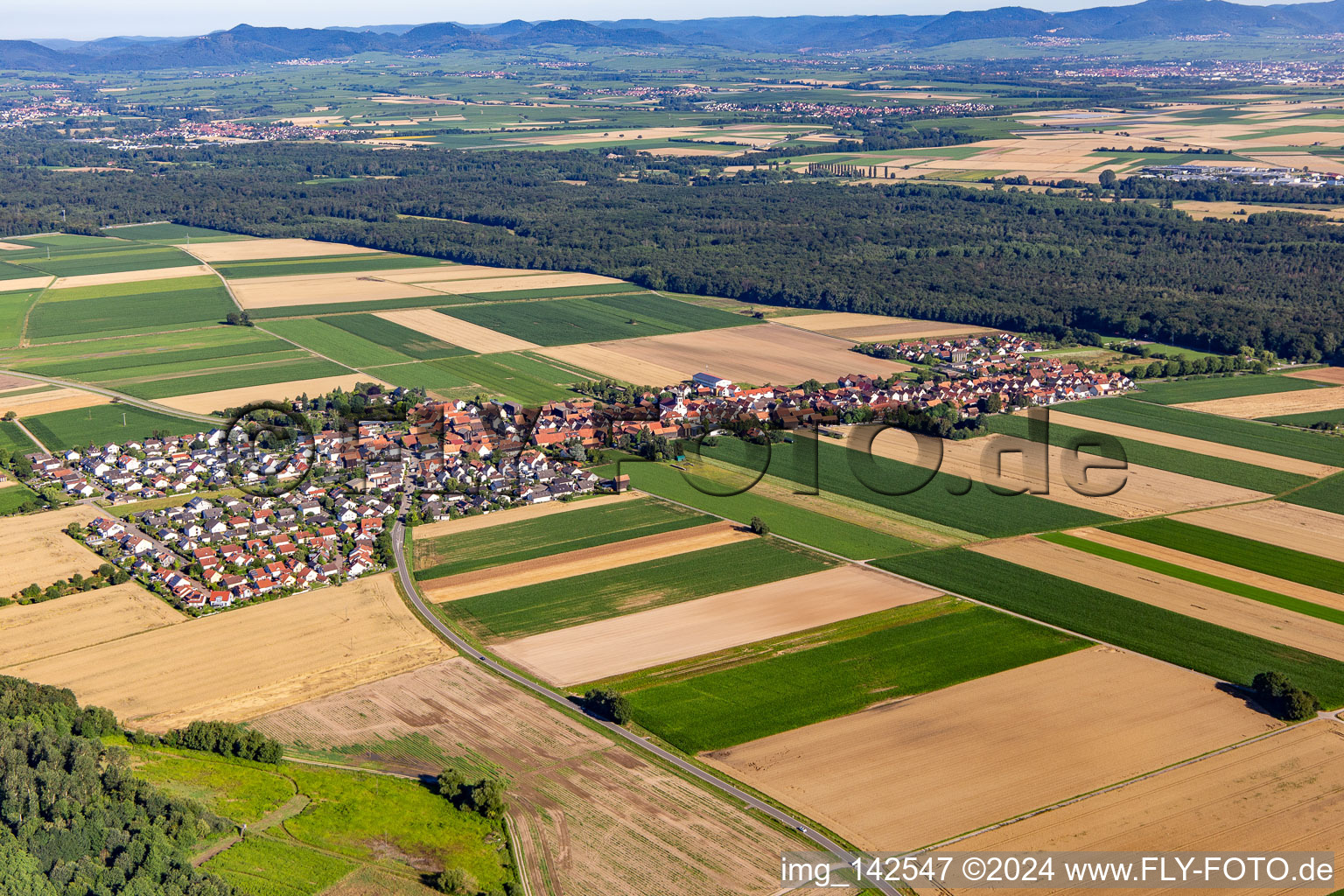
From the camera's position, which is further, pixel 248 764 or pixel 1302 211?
pixel 1302 211

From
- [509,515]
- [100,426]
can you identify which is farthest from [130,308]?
[509,515]

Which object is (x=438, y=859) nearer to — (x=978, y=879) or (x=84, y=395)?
(x=978, y=879)

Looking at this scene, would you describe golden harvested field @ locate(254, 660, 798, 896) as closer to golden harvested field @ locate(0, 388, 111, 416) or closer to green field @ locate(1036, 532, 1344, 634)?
green field @ locate(1036, 532, 1344, 634)

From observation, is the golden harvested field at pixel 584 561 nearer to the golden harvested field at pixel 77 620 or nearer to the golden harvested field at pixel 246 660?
the golden harvested field at pixel 246 660

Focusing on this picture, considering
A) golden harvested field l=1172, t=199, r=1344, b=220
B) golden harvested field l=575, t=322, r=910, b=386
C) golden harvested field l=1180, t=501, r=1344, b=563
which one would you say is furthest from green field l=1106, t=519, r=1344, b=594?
golden harvested field l=1172, t=199, r=1344, b=220

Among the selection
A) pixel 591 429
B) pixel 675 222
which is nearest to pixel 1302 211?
pixel 675 222
